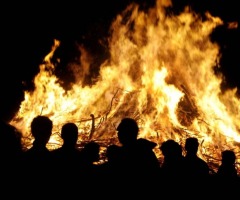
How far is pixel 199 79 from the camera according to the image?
10055mm

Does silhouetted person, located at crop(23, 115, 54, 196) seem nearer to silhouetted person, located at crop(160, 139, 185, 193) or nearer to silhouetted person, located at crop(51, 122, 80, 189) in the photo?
silhouetted person, located at crop(51, 122, 80, 189)

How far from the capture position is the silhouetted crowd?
3338mm

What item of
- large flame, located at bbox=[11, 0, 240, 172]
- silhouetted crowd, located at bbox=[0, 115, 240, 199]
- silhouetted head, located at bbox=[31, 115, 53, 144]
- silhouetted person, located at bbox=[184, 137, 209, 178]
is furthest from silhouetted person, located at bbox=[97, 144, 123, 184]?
large flame, located at bbox=[11, 0, 240, 172]

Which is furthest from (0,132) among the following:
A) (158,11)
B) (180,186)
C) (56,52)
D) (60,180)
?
(56,52)

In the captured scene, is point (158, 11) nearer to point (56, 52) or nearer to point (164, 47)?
point (164, 47)

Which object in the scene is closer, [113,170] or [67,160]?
[67,160]

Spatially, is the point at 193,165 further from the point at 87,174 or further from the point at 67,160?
the point at 67,160

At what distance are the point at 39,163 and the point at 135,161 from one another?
1.00 metres

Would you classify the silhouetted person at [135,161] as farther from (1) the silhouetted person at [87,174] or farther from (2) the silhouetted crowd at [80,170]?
(1) the silhouetted person at [87,174]

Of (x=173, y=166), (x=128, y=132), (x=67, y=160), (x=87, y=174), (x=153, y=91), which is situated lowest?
(x=87, y=174)

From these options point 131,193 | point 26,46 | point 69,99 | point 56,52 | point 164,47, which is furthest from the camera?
point 26,46

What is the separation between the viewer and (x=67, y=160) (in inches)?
149

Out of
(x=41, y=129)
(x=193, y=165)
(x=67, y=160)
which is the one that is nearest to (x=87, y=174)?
(x=67, y=160)

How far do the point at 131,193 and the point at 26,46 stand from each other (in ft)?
36.5
